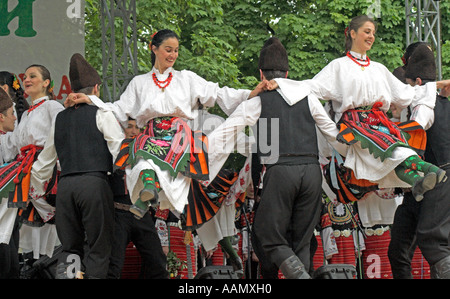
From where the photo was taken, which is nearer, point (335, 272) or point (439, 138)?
point (335, 272)

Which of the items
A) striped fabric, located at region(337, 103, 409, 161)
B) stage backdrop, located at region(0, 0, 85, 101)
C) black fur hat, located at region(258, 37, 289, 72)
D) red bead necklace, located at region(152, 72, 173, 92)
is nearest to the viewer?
striped fabric, located at region(337, 103, 409, 161)

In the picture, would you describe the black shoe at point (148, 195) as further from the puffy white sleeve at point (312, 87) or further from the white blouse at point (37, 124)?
the white blouse at point (37, 124)

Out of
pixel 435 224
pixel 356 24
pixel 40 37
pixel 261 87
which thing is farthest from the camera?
pixel 40 37

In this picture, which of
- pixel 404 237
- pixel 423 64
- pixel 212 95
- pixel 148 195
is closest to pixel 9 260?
pixel 148 195

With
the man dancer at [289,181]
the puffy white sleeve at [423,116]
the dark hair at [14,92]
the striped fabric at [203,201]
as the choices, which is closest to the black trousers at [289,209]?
the man dancer at [289,181]

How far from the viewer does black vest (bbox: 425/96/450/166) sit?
18.0ft

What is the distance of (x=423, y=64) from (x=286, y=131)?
1.51m

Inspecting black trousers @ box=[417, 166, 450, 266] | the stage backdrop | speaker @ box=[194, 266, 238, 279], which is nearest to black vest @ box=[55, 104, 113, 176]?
speaker @ box=[194, 266, 238, 279]

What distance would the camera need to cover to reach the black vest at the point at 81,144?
5.36 meters

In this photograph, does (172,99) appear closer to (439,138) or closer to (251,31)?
(439,138)

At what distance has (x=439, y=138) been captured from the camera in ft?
18.2

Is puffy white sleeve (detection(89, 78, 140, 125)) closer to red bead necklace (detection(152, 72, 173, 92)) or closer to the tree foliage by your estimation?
red bead necklace (detection(152, 72, 173, 92))

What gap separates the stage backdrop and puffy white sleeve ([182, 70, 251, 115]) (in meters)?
3.72
